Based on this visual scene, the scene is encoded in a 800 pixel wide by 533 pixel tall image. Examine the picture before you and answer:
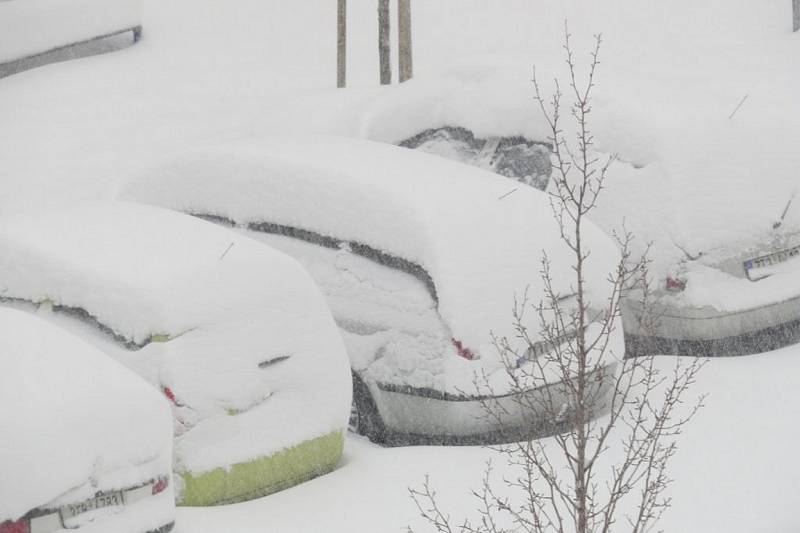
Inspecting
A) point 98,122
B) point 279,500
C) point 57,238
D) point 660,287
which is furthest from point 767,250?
point 98,122

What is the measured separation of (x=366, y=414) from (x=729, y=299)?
8.34ft

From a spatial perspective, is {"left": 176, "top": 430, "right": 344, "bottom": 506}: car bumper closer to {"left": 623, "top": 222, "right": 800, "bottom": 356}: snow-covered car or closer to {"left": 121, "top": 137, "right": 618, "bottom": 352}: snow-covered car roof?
{"left": 121, "top": 137, "right": 618, "bottom": 352}: snow-covered car roof

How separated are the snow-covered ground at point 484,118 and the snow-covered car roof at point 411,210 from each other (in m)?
0.90

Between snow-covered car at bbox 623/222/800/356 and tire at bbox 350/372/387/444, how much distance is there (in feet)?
6.24

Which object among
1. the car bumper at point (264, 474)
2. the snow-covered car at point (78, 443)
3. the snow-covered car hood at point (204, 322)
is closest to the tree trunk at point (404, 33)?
the snow-covered car hood at point (204, 322)

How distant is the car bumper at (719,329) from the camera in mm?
8969

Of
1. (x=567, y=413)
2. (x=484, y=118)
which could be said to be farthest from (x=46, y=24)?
(x=567, y=413)

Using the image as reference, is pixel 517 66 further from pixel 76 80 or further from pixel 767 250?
pixel 76 80

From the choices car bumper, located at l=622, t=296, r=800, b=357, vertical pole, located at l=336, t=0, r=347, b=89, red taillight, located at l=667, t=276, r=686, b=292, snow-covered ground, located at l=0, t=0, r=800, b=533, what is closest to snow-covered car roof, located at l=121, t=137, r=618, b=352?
red taillight, located at l=667, t=276, r=686, b=292

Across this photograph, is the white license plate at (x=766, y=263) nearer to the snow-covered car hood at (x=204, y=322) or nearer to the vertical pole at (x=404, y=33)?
the snow-covered car hood at (x=204, y=322)

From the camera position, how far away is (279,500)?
6996mm

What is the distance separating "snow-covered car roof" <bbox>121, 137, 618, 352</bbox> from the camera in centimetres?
775

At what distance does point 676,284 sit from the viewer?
8.95 metres

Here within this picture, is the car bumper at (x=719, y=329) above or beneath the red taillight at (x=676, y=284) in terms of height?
beneath
